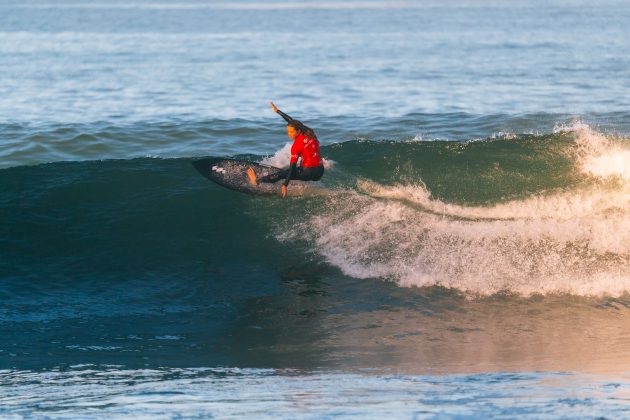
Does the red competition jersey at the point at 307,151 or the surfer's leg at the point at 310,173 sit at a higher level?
the red competition jersey at the point at 307,151

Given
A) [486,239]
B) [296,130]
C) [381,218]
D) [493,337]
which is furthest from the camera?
[381,218]

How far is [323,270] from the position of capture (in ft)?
43.0

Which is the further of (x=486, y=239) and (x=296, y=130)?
(x=486, y=239)

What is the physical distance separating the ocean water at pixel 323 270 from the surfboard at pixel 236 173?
274 mm

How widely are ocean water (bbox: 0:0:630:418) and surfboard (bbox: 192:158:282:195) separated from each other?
274mm

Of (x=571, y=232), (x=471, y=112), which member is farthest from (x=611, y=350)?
(x=471, y=112)

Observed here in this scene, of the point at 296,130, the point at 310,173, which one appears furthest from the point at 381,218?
the point at 296,130

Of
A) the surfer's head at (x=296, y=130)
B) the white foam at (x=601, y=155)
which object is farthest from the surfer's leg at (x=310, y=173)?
the white foam at (x=601, y=155)

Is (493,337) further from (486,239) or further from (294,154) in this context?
(294,154)

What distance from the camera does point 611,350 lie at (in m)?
10.2

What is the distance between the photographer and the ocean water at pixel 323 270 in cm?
869

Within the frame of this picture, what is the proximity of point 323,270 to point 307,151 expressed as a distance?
1.79 meters

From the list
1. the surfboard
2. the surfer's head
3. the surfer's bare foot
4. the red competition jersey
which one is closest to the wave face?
the surfboard

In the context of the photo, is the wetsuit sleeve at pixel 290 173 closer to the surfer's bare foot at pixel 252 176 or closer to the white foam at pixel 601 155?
the surfer's bare foot at pixel 252 176
